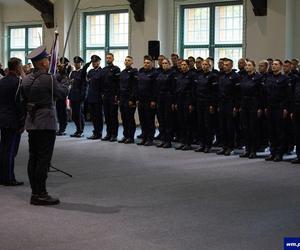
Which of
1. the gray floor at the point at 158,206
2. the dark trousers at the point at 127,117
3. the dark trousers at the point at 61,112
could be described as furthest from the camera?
the dark trousers at the point at 61,112

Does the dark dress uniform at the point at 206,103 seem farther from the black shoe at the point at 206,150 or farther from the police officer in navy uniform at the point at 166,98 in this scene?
the police officer in navy uniform at the point at 166,98

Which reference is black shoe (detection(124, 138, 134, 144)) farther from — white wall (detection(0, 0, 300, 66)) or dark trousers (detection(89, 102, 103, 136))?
white wall (detection(0, 0, 300, 66))

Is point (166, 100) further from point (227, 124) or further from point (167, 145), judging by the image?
point (227, 124)

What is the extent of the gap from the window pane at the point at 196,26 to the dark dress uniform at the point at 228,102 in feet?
14.7

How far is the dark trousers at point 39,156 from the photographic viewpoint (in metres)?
5.97

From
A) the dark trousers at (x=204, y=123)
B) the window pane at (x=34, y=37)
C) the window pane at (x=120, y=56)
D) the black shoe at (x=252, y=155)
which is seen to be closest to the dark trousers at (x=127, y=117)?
the dark trousers at (x=204, y=123)

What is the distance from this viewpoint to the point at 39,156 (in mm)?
5977

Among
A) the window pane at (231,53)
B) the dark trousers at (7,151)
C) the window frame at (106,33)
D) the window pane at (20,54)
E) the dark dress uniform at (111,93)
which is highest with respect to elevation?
the window frame at (106,33)

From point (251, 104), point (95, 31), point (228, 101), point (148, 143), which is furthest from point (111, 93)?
point (95, 31)

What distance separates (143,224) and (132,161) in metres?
3.86

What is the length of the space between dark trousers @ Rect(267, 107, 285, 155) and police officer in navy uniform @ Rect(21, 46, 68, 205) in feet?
14.0

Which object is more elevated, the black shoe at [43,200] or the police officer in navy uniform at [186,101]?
the police officer in navy uniform at [186,101]

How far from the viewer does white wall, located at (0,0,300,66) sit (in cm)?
1215

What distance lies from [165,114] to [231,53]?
3.54m
